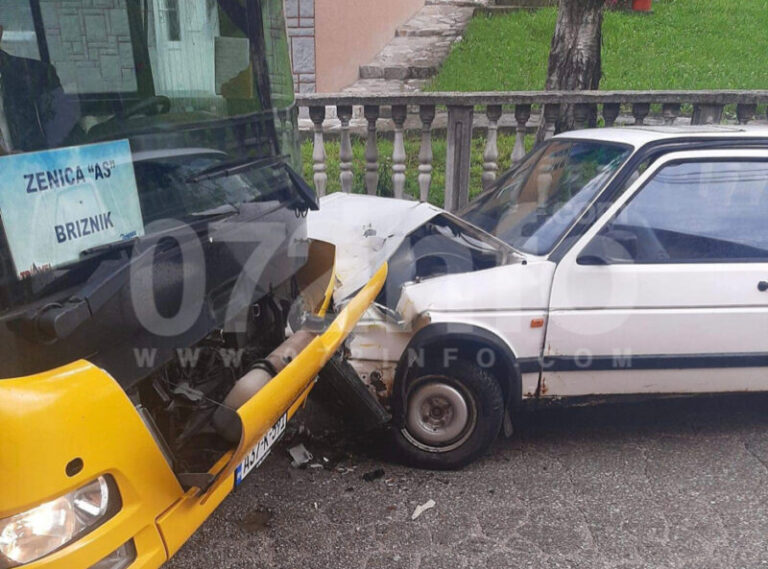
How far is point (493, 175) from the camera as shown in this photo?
559cm

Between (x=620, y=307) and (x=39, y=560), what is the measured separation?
2.53 meters

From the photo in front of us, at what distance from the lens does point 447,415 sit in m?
3.23

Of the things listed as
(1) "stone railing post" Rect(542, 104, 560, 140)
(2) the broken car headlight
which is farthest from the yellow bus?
(1) "stone railing post" Rect(542, 104, 560, 140)

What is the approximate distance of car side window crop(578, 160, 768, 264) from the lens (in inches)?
125

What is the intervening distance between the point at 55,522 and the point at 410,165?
5897 millimetres

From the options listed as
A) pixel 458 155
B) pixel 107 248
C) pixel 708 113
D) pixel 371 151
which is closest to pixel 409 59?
pixel 458 155

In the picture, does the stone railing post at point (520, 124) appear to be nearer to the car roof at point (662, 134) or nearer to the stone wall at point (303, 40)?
the car roof at point (662, 134)

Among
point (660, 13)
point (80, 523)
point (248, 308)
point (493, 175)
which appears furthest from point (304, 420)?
point (660, 13)

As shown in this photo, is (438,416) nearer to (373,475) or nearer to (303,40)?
(373,475)

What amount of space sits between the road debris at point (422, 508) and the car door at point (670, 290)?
2.48ft

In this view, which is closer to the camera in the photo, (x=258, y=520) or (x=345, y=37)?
Result: (x=258, y=520)

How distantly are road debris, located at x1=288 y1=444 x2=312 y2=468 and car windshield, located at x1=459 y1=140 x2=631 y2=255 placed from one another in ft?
4.89

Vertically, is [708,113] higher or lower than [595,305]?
higher

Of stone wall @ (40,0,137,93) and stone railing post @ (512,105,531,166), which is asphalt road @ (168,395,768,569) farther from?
stone railing post @ (512,105,531,166)
